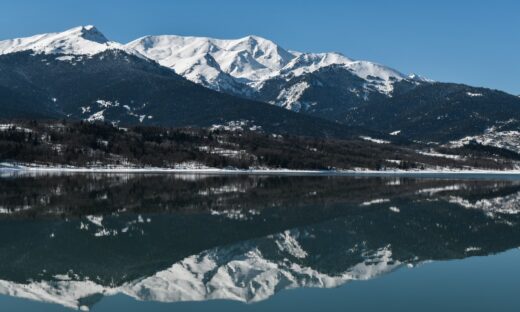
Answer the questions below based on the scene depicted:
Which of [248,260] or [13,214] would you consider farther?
[13,214]

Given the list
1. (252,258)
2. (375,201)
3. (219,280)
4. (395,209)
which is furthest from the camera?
(375,201)

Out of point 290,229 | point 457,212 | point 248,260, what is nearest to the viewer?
point 248,260

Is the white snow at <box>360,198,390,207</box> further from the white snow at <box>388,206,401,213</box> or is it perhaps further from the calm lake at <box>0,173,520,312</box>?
the calm lake at <box>0,173,520,312</box>

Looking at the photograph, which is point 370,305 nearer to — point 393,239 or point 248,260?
point 248,260

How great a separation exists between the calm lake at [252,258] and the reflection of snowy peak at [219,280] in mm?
89

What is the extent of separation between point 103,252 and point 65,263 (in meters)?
5.07

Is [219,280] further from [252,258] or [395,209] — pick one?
[395,209]

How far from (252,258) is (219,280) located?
8952 mm

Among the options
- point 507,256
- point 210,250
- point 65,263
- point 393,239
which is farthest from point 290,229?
point 65,263

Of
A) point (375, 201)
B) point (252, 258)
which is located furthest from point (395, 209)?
point (252, 258)

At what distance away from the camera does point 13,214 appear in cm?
7475

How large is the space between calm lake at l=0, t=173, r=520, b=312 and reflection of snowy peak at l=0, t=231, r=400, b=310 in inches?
3.5

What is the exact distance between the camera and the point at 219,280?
39.6 meters

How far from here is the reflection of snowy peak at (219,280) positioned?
34.9m
